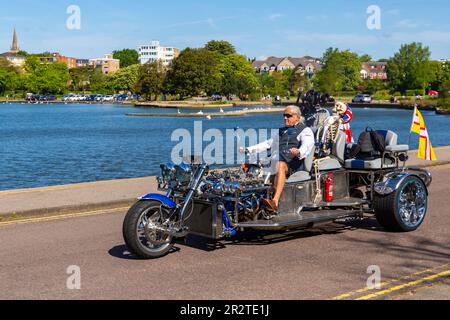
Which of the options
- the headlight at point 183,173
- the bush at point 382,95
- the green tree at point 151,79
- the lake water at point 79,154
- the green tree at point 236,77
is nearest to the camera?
the headlight at point 183,173

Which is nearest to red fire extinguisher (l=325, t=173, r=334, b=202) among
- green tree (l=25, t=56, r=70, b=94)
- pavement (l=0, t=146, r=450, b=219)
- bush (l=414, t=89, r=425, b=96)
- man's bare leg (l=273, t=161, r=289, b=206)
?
man's bare leg (l=273, t=161, r=289, b=206)

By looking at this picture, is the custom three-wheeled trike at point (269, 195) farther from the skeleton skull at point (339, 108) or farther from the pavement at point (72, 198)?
the pavement at point (72, 198)

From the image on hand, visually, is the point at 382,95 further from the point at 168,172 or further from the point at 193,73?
the point at 168,172

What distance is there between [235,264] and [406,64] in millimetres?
152361

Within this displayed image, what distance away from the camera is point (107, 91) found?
191 metres

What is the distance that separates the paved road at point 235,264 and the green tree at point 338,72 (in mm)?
137289

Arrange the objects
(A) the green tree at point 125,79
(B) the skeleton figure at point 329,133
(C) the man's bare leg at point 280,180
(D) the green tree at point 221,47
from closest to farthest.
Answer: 1. (C) the man's bare leg at point 280,180
2. (B) the skeleton figure at point 329,133
3. (D) the green tree at point 221,47
4. (A) the green tree at point 125,79

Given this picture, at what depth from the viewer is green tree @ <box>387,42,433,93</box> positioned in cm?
14901

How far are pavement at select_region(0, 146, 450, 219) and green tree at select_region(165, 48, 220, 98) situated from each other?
11310cm

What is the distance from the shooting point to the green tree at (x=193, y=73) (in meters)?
127

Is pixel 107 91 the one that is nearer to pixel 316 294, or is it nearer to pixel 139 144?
pixel 139 144

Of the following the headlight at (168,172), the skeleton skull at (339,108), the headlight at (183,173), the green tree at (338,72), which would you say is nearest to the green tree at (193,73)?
the green tree at (338,72)

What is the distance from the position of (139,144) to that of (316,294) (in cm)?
4160

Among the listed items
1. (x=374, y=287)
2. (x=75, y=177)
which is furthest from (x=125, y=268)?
(x=75, y=177)
